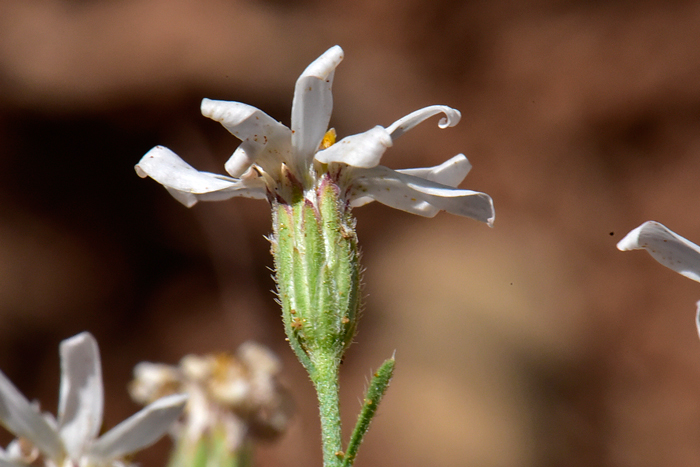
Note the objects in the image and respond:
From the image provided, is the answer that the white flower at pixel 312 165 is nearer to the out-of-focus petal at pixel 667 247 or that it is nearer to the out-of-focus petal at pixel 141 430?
the out-of-focus petal at pixel 667 247

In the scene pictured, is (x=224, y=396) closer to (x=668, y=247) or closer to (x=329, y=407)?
(x=329, y=407)

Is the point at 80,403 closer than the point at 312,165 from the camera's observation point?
Yes

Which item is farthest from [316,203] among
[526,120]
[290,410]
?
[526,120]

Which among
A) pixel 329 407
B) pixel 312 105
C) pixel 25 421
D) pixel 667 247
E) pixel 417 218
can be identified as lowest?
pixel 25 421

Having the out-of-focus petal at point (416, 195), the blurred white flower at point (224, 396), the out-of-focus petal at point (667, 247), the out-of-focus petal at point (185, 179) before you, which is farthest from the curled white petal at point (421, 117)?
the blurred white flower at point (224, 396)

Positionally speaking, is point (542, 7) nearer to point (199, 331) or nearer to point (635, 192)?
point (635, 192)

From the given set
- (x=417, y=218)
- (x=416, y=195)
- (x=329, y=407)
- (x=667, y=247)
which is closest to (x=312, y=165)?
(x=416, y=195)

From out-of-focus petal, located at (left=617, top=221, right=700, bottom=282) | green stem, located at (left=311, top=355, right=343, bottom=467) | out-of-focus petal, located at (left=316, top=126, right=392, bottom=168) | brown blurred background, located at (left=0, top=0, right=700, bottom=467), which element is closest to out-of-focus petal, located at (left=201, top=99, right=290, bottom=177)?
out-of-focus petal, located at (left=316, top=126, right=392, bottom=168)
